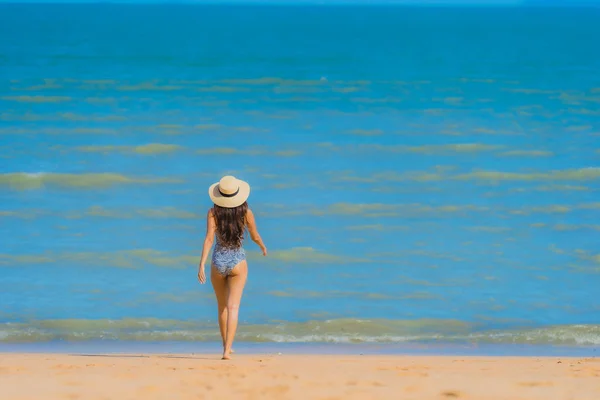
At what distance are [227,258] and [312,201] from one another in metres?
7.54

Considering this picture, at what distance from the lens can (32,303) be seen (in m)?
9.77

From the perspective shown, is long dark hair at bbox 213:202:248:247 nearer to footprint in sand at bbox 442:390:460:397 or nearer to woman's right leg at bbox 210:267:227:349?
woman's right leg at bbox 210:267:227:349

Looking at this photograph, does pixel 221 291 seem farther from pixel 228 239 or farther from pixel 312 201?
pixel 312 201

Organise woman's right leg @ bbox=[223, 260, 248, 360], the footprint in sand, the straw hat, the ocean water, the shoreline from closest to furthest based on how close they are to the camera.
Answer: the footprint in sand
the straw hat
woman's right leg @ bbox=[223, 260, 248, 360]
the shoreline
the ocean water

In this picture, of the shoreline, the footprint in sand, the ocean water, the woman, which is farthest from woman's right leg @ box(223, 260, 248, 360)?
the footprint in sand

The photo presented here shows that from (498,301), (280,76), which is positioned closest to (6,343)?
(498,301)

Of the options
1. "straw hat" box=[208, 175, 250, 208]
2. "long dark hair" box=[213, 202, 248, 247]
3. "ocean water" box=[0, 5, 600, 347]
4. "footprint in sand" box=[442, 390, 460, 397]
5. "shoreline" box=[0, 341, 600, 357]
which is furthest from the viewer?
"ocean water" box=[0, 5, 600, 347]

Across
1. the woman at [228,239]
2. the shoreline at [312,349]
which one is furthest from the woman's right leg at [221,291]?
the shoreline at [312,349]

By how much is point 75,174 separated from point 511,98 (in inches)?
611

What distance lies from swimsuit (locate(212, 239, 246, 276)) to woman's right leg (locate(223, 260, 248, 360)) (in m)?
0.03

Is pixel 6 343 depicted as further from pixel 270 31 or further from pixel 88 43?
pixel 270 31

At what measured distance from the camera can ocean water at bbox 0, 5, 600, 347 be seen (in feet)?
31.2

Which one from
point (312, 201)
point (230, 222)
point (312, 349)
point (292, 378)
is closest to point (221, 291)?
point (230, 222)

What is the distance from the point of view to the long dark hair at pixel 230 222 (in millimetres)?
7289
